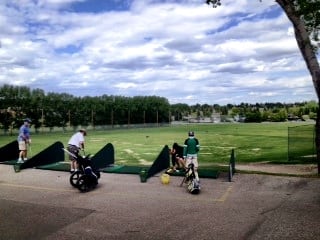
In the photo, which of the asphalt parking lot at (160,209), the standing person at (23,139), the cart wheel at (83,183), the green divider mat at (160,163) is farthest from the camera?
the standing person at (23,139)

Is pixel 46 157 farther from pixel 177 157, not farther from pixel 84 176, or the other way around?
pixel 84 176

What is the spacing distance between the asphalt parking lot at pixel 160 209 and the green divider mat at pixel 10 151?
518cm

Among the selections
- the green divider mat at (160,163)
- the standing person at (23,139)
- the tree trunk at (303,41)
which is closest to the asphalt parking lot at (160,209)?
the green divider mat at (160,163)

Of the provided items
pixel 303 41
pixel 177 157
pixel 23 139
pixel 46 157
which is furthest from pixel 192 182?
pixel 23 139

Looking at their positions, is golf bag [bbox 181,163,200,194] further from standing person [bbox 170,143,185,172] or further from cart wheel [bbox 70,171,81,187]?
cart wheel [bbox 70,171,81,187]

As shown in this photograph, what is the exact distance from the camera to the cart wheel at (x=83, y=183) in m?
13.8

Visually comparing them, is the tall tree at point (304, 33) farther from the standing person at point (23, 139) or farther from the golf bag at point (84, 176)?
the standing person at point (23, 139)

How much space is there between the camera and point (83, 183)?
1380 centimetres

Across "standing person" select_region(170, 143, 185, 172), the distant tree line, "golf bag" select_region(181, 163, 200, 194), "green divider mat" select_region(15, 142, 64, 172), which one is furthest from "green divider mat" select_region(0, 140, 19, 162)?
the distant tree line

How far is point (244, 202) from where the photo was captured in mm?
12305

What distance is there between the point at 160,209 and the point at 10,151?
1241 cm

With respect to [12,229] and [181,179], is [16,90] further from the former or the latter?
[12,229]

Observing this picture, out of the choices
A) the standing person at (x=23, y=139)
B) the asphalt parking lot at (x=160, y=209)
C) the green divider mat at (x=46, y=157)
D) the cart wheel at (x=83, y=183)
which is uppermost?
the standing person at (x=23, y=139)

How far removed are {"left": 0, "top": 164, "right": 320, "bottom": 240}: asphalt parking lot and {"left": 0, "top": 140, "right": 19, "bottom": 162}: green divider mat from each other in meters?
5.18
